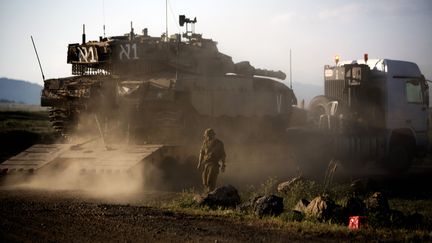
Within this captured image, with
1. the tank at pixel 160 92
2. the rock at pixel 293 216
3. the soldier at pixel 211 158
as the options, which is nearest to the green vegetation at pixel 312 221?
the rock at pixel 293 216

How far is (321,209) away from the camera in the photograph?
9.28 m

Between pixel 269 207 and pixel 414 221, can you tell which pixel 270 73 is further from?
pixel 414 221

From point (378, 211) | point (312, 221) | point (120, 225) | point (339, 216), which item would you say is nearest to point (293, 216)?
point (312, 221)

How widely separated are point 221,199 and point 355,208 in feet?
8.25

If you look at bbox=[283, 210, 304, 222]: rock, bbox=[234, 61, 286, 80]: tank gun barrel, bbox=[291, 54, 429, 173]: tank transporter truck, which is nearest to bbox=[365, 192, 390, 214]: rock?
bbox=[283, 210, 304, 222]: rock

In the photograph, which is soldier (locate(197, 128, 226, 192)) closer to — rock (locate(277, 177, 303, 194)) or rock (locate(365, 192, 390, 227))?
rock (locate(277, 177, 303, 194))

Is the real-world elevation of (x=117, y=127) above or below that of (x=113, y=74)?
below

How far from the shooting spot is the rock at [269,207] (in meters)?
9.75

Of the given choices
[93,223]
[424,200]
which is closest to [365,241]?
[93,223]

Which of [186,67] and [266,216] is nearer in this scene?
[266,216]

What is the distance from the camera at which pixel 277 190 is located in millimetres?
12578

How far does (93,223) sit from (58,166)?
20.7 feet

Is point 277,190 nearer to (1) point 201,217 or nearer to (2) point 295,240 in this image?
(1) point 201,217

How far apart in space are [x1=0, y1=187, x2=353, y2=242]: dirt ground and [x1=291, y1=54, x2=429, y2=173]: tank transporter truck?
773 cm
